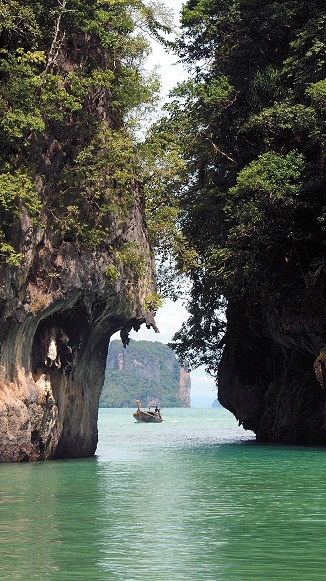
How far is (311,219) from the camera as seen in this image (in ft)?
91.1

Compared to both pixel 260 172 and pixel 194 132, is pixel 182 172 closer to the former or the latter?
pixel 194 132

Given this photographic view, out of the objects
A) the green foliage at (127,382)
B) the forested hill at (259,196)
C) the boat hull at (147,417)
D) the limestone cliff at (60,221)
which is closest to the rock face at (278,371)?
the forested hill at (259,196)

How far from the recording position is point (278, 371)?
115 feet

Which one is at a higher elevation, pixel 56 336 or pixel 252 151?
pixel 252 151

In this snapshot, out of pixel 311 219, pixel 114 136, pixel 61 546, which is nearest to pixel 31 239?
pixel 114 136

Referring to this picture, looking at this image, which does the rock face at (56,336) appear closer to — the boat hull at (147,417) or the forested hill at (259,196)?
the forested hill at (259,196)

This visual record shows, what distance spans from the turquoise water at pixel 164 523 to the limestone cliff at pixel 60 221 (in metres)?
3.02

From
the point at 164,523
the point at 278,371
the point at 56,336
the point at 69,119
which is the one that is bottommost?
the point at 164,523

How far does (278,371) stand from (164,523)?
2185cm

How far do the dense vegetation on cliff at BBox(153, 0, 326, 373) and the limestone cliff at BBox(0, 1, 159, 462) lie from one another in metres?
3.23

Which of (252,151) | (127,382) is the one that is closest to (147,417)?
(252,151)

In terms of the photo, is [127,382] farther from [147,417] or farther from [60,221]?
[60,221]

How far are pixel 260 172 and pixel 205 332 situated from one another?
11.8m

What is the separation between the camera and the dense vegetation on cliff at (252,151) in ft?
88.4
